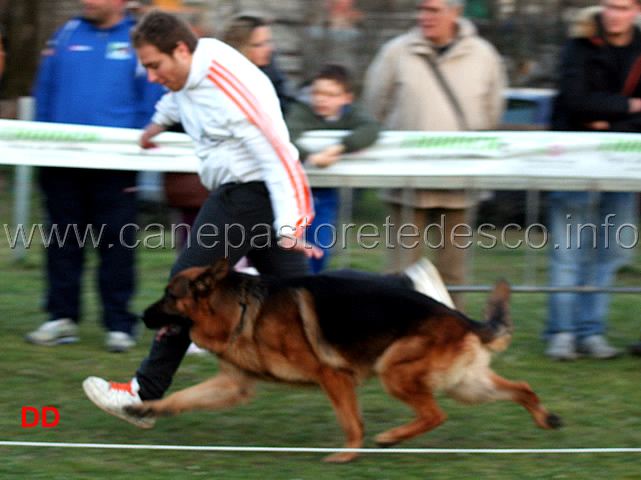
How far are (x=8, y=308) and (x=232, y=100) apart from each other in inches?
141

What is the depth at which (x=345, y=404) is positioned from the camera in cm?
430

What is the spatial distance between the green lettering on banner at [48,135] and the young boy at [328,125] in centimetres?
122

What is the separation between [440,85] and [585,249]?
138 cm

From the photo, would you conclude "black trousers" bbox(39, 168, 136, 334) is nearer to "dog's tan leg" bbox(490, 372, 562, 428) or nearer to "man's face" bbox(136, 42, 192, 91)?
"man's face" bbox(136, 42, 192, 91)

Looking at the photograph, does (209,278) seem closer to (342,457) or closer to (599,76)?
(342,457)

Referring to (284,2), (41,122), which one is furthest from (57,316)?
(284,2)

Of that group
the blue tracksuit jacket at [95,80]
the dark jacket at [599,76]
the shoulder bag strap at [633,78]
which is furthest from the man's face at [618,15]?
the blue tracksuit jacket at [95,80]

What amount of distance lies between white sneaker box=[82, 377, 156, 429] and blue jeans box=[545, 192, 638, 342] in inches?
112

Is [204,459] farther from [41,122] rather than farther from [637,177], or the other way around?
[637,177]

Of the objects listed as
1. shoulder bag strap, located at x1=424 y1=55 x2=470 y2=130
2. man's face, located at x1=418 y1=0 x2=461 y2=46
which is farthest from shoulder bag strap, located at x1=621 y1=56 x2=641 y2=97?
man's face, located at x1=418 y1=0 x2=461 y2=46

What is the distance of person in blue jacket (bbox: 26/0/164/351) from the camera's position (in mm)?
5867

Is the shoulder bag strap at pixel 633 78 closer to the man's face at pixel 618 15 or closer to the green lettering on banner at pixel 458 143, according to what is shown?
the man's face at pixel 618 15

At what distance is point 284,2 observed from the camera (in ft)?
45.4

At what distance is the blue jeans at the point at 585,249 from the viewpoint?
615 cm
